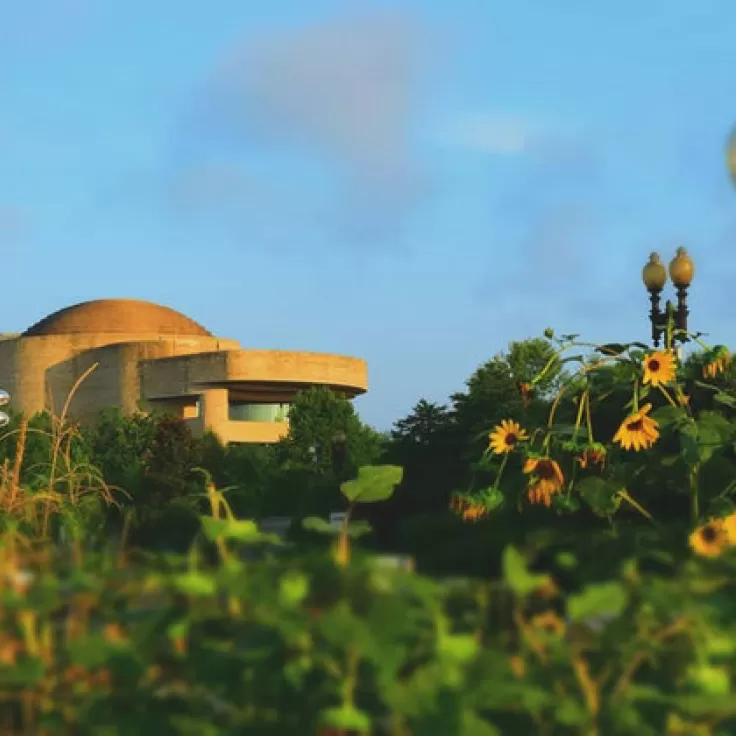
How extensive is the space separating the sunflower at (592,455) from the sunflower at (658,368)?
0.43m

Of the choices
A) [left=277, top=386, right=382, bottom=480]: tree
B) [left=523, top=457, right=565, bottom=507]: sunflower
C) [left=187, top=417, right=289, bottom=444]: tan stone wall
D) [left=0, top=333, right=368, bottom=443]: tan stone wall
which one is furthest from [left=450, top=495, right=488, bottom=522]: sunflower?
[left=187, top=417, right=289, bottom=444]: tan stone wall

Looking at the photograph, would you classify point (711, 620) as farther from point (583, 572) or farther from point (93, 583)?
point (93, 583)

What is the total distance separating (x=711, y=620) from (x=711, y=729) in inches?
7.6

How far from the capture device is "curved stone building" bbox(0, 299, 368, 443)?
282 ft

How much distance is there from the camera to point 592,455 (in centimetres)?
686

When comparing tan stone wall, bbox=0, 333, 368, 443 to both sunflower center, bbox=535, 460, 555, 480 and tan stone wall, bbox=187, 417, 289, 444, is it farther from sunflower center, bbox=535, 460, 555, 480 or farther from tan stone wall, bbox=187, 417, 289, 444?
sunflower center, bbox=535, 460, 555, 480

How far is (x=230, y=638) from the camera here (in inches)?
99.0

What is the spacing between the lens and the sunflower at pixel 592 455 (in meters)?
6.83

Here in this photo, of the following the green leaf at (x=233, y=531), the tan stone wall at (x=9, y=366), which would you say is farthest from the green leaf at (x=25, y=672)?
the tan stone wall at (x=9, y=366)

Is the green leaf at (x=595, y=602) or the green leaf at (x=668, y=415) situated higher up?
the green leaf at (x=668, y=415)

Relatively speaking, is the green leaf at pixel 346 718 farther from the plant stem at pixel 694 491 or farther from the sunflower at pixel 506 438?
the sunflower at pixel 506 438

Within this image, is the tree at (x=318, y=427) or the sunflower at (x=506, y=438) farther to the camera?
the tree at (x=318, y=427)

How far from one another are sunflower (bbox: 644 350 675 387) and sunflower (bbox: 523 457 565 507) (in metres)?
0.68

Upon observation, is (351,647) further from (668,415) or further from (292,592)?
(668,415)
